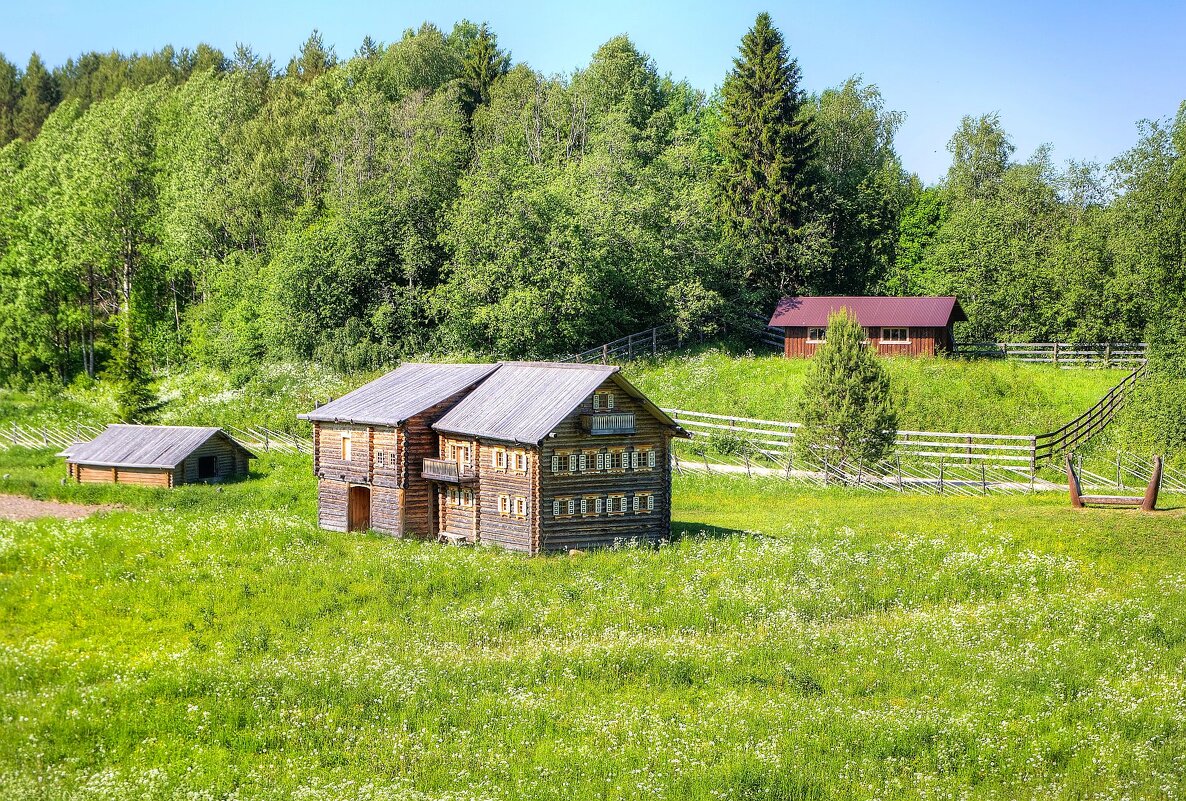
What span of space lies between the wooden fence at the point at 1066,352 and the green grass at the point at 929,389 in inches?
94.9

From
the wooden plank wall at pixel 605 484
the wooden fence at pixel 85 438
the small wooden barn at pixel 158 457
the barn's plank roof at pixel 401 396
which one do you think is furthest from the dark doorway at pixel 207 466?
the wooden plank wall at pixel 605 484

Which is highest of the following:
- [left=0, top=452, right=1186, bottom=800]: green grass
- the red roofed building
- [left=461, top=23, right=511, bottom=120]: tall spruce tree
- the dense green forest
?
[left=461, top=23, right=511, bottom=120]: tall spruce tree

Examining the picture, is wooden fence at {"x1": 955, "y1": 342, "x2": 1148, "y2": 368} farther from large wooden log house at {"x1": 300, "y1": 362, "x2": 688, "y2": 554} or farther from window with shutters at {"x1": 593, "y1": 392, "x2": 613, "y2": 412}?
window with shutters at {"x1": 593, "y1": 392, "x2": 613, "y2": 412}

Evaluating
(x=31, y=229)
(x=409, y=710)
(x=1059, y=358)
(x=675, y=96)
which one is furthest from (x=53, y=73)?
(x=409, y=710)

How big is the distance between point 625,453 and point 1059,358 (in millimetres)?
39262

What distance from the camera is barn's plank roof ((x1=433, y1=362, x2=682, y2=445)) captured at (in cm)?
4156

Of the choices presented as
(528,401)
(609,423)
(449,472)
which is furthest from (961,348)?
(449,472)

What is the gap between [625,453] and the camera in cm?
4291

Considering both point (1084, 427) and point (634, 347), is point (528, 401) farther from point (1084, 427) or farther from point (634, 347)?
point (634, 347)

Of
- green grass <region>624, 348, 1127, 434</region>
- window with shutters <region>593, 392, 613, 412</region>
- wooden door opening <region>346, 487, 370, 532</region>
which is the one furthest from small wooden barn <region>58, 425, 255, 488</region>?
green grass <region>624, 348, 1127, 434</region>

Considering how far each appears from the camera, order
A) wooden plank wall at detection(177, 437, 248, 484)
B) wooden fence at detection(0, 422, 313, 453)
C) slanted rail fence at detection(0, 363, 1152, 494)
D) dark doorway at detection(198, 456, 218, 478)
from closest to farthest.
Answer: slanted rail fence at detection(0, 363, 1152, 494), wooden plank wall at detection(177, 437, 248, 484), dark doorway at detection(198, 456, 218, 478), wooden fence at detection(0, 422, 313, 453)

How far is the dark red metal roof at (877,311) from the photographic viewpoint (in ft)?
228

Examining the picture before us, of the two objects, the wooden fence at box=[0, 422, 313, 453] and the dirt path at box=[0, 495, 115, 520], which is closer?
the dirt path at box=[0, 495, 115, 520]

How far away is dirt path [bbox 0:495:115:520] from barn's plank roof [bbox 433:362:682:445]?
1795 cm
